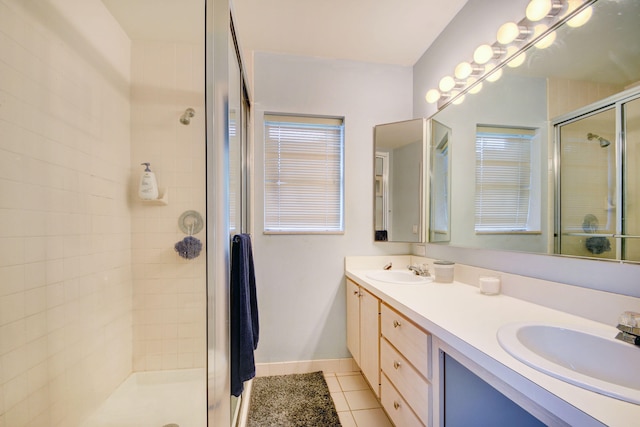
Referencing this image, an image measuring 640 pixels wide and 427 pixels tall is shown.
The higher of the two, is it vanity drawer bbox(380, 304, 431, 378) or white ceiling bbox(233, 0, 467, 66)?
white ceiling bbox(233, 0, 467, 66)

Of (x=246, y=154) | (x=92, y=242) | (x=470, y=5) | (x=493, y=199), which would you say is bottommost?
(x=92, y=242)

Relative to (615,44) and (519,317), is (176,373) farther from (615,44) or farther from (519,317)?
(615,44)

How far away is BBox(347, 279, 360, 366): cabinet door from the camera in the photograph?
180 centimetres

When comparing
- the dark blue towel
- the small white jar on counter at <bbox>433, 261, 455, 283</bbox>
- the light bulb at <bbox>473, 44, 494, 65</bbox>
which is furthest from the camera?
the small white jar on counter at <bbox>433, 261, 455, 283</bbox>

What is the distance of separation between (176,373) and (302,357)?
2.89 ft

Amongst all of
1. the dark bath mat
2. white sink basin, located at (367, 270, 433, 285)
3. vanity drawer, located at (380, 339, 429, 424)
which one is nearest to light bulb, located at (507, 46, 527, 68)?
white sink basin, located at (367, 270, 433, 285)

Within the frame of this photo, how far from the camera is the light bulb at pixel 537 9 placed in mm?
1041

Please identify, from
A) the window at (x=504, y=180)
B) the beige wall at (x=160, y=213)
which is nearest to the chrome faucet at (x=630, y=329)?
the window at (x=504, y=180)

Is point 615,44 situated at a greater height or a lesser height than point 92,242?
greater

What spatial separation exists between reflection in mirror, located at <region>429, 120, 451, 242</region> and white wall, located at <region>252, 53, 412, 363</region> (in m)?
0.39

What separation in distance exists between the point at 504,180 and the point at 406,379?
1086 millimetres

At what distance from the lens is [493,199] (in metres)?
1.36

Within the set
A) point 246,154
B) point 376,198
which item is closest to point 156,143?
point 246,154

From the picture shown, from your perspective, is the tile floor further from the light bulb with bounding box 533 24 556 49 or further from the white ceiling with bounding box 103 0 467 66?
the white ceiling with bounding box 103 0 467 66
